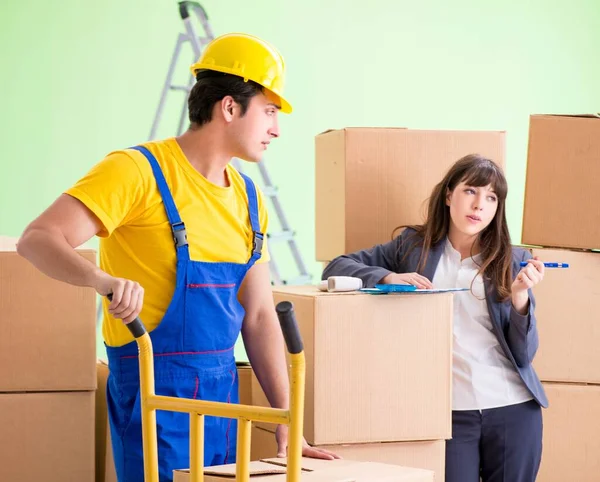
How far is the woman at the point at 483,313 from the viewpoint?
6.90 feet

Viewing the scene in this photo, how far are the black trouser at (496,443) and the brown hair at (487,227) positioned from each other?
1.01ft

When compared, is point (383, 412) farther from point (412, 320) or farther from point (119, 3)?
point (119, 3)

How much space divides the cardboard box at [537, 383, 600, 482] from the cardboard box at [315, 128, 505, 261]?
591 millimetres

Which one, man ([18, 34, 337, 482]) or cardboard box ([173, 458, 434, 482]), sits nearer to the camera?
cardboard box ([173, 458, 434, 482])

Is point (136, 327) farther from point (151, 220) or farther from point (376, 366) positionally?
point (376, 366)

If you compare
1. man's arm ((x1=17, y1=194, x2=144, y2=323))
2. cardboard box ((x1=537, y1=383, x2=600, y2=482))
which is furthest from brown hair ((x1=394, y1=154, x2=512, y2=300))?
man's arm ((x1=17, y1=194, x2=144, y2=323))

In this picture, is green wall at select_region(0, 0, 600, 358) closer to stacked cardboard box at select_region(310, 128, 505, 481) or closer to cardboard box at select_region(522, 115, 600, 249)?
stacked cardboard box at select_region(310, 128, 505, 481)

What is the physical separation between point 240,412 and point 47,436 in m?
0.96

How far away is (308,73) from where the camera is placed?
13.2 feet

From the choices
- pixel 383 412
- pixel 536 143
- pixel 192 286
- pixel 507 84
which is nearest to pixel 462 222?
pixel 536 143

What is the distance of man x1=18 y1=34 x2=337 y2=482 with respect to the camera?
60.8 inches

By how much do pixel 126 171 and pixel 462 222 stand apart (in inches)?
37.2

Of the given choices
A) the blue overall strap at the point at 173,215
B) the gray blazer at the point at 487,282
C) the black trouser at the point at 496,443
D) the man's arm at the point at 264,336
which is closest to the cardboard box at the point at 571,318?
the gray blazer at the point at 487,282

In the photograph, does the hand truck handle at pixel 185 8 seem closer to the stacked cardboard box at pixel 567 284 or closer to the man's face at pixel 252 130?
the stacked cardboard box at pixel 567 284
